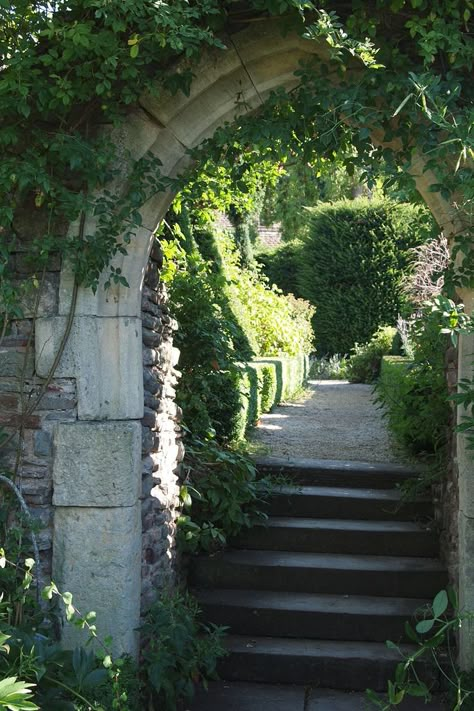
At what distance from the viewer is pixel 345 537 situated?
17.2 feet

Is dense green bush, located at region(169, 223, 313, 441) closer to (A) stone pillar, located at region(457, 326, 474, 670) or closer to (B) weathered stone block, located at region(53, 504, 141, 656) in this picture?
(B) weathered stone block, located at region(53, 504, 141, 656)

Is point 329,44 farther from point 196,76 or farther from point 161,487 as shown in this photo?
point 161,487

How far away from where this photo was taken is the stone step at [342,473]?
5.80 m

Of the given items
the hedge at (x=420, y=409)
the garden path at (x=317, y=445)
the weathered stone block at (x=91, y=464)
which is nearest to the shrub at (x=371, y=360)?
the garden path at (x=317, y=445)

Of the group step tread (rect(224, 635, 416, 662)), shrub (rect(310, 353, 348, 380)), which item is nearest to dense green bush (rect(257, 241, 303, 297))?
shrub (rect(310, 353, 348, 380))

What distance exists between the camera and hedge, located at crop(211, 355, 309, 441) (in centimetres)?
612

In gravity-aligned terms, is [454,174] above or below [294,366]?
above

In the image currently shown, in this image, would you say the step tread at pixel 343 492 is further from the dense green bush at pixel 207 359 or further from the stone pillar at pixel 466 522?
the stone pillar at pixel 466 522

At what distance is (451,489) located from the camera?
4586 mm

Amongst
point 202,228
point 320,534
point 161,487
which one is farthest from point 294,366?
point 161,487

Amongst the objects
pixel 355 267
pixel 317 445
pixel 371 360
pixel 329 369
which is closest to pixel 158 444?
pixel 317 445

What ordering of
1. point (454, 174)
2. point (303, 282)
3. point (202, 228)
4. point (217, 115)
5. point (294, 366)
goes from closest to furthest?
point (454, 174), point (217, 115), point (202, 228), point (294, 366), point (303, 282)

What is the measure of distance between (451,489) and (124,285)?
6.78 ft

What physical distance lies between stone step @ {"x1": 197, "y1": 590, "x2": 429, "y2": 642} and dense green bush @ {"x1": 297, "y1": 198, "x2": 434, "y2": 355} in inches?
465
